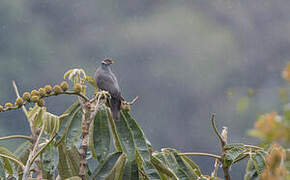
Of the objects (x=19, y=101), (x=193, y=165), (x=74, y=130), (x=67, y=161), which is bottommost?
(x=193, y=165)

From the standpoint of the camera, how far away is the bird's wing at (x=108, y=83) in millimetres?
2725

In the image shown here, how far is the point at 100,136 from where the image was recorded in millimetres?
2086

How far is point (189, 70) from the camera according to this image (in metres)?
28.1

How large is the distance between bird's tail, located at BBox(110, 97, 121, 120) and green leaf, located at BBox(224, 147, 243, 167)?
0.47 metres

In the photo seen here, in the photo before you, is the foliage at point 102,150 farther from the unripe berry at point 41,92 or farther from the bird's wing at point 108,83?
the bird's wing at point 108,83

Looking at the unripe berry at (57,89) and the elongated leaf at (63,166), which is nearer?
the unripe berry at (57,89)

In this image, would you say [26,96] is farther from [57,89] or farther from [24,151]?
[24,151]

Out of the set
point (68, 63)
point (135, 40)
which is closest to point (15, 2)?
point (68, 63)

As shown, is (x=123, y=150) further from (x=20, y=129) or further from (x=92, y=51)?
(x=92, y=51)

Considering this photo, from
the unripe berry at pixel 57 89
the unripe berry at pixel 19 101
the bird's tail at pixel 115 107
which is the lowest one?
the bird's tail at pixel 115 107

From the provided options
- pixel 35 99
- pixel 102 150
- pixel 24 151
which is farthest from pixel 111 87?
pixel 35 99

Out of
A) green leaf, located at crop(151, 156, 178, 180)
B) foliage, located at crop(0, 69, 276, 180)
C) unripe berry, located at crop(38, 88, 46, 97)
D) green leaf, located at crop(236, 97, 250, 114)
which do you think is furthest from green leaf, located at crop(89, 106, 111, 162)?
green leaf, located at crop(236, 97, 250, 114)

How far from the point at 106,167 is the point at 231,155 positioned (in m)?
0.48

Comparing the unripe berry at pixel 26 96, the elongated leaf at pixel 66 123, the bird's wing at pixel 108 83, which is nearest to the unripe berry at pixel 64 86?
the unripe berry at pixel 26 96
